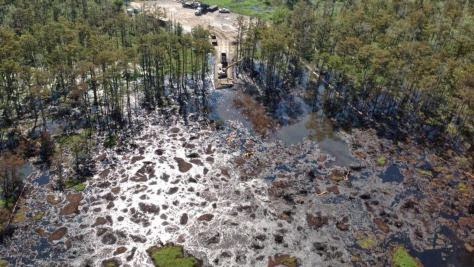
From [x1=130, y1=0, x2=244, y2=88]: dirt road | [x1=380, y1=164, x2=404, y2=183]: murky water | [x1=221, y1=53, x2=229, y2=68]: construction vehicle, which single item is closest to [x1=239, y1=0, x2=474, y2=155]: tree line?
[x1=221, y1=53, x2=229, y2=68]: construction vehicle

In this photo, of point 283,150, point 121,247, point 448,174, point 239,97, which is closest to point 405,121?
point 448,174

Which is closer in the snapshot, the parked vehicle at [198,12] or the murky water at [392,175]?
the murky water at [392,175]

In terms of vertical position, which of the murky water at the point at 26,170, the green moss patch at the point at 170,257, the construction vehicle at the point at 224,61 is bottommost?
the green moss patch at the point at 170,257

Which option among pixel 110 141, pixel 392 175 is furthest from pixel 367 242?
pixel 110 141

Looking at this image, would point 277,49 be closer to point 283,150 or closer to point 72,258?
point 283,150

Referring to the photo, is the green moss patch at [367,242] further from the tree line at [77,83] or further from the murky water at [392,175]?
the tree line at [77,83]

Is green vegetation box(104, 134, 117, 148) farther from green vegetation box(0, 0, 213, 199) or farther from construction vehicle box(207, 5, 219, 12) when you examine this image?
construction vehicle box(207, 5, 219, 12)

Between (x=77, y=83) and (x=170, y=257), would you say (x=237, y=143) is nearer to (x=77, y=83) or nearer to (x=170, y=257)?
(x=170, y=257)

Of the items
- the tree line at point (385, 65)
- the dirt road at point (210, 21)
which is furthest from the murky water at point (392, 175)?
the dirt road at point (210, 21)
